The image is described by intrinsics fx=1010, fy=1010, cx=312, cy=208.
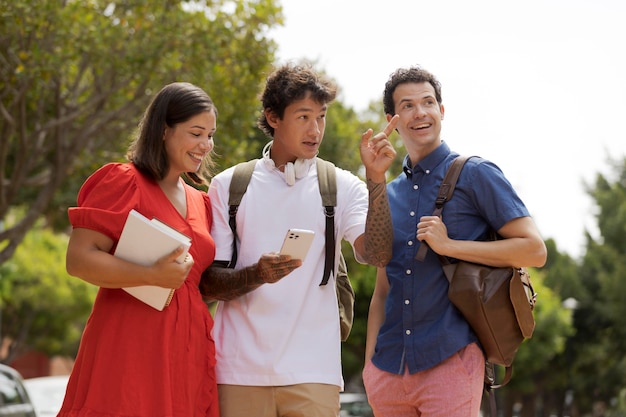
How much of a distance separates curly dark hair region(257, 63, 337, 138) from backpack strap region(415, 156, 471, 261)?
1.98ft

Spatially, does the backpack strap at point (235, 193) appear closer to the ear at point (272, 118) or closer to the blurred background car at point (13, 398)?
the ear at point (272, 118)

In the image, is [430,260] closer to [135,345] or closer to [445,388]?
[445,388]

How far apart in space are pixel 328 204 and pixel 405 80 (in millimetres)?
748

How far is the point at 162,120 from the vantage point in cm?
420

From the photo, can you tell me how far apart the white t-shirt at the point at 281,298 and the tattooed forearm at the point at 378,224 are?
0.08 metres

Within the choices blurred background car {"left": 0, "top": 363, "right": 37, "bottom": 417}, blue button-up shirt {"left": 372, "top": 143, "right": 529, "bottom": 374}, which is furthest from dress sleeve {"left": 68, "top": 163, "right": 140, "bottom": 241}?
blurred background car {"left": 0, "top": 363, "right": 37, "bottom": 417}

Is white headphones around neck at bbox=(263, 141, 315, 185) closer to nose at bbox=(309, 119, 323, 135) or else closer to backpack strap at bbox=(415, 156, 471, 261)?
nose at bbox=(309, 119, 323, 135)

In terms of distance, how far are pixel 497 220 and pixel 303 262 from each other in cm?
82

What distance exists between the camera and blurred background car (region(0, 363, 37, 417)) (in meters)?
10.4

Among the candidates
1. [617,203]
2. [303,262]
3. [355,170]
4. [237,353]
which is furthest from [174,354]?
[617,203]

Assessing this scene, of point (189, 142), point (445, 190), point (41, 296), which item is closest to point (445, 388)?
point (445, 190)

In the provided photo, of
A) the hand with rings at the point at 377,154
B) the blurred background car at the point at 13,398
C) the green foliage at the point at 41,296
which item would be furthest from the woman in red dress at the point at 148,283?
the green foliage at the point at 41,296

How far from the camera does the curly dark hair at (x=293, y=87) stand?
4.33 metres

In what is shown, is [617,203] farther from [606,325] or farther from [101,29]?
[101,29]
